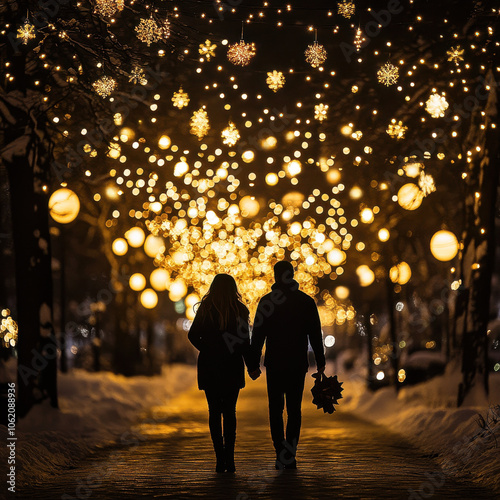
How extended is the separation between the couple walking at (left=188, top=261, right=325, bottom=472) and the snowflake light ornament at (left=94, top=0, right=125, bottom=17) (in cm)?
428

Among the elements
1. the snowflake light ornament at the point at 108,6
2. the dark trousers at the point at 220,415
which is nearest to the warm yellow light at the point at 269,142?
the snowflake light ornament at the point at 108,6

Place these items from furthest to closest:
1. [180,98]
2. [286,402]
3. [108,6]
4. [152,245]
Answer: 1. [152,245]
2. [180,98]
3. [108,6]
4. [286,402]

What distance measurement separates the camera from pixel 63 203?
15805 mm

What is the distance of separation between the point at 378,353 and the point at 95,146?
28.4 metres

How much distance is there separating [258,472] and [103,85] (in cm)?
620

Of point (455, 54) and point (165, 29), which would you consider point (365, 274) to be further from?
point (165, 29)

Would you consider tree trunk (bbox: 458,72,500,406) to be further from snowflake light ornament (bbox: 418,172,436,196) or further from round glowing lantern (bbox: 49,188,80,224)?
A: round glowing lantern (bbox: 49,188,80,224)

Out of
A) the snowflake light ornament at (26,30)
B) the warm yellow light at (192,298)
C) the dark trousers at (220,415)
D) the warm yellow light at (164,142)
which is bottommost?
the dark trousers at (220,415)

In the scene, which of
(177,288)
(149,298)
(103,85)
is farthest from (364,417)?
(103,85)

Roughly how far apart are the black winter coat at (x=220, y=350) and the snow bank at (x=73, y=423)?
2070mm

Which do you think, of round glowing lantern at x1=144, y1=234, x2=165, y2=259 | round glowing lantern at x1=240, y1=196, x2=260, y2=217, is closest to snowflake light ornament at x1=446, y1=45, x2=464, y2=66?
round glowing lantern at x1=240, y1=196, x2=260, y2=217

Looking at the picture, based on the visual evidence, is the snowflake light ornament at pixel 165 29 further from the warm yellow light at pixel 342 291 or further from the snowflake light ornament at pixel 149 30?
the warm yellow light at pixel 342 291

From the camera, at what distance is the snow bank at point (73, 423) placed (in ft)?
34.7

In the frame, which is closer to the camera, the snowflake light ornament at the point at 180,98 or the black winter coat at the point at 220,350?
the black winter coat at the point at 220,350
